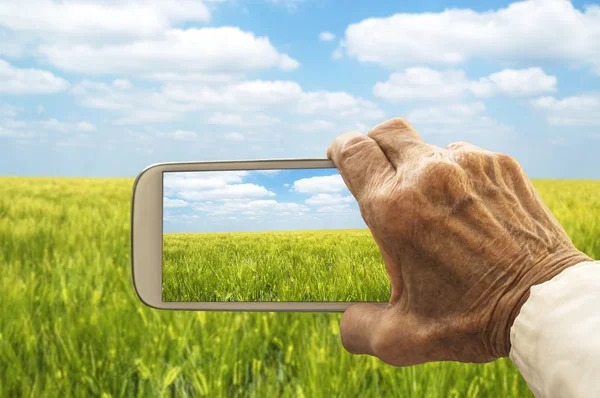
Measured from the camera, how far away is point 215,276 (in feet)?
3.37

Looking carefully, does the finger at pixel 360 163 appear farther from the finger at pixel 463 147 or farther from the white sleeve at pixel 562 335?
the white sleeve at pixel 562 335

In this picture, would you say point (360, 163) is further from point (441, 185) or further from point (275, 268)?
point (275, 268)

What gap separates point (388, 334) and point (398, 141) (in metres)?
0.35

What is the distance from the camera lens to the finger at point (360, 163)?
3.05ft

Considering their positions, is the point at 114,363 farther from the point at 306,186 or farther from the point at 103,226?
the point at 103,226

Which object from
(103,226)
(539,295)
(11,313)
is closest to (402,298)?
(539,295)

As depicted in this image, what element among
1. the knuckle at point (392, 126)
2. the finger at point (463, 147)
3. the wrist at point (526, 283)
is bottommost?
the wrist at point (526, 283)

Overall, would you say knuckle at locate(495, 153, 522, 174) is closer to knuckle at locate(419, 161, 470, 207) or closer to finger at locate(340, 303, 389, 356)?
knuckle at locate(419, 161, 470, 207)

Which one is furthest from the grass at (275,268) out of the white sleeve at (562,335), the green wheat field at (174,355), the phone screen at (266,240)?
the green wheat field at (174,355)

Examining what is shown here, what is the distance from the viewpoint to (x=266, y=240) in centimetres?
103

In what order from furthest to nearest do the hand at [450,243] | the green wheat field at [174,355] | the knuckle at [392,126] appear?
1. the green wheat field at [174,355]
2. the knuckle at [392,126]
3. the hand at [450,243]

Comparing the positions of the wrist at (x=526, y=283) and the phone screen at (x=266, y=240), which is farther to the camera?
the phone screen at (x=266, y=240)

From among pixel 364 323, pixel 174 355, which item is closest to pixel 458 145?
pixel 364 323

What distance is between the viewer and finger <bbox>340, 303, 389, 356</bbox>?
37.6 inches
